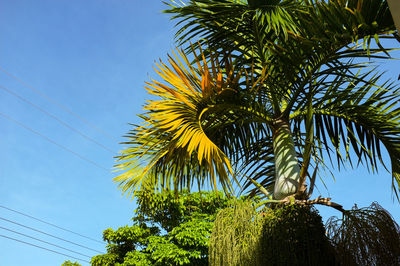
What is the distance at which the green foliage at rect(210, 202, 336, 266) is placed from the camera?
3510mm

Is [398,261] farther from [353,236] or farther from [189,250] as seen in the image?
[189,250]

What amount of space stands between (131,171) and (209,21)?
2.18 metres

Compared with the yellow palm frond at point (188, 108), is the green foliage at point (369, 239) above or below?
below

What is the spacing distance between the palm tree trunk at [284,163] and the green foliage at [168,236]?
8311 millimetres

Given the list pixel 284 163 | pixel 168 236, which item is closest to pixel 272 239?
pixel 284 163

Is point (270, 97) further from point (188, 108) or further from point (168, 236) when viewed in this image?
point (168, 236)

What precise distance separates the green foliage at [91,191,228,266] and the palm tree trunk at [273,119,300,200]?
8311 mm

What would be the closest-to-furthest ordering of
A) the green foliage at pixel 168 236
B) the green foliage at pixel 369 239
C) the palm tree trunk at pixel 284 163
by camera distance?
1. the green foliage at pixel 369 239
2. the palm tree trunk at pixel 284 163
3. the green foliage at pixel 168 236

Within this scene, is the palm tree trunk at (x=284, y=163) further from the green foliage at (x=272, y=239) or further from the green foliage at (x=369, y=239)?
the green foliage at (x=369, y=239)

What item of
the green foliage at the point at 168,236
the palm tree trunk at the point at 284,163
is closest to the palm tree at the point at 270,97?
the palm tree trunk at the point at 284,163

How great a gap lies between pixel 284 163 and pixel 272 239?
A: 873 millimetres

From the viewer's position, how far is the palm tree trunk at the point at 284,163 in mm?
3932

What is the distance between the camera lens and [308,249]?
3.48 metres

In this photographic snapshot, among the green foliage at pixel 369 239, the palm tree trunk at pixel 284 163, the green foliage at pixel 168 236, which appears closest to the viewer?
the green foliage at pixel 369 239
